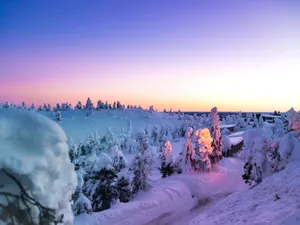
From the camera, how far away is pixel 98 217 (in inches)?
874

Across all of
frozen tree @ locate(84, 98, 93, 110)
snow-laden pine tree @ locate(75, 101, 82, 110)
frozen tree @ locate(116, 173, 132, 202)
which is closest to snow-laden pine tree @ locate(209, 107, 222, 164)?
frozen tree @ locate(116, 173, 132, 202)

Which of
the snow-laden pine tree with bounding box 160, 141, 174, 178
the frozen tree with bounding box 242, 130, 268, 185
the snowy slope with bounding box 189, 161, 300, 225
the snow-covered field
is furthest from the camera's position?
the snow-laden pine tree with bounding box 160, 141, 174, 178

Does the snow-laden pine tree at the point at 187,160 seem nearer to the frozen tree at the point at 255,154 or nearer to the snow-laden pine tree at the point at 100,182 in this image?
the frozen tree at the point at 255,154

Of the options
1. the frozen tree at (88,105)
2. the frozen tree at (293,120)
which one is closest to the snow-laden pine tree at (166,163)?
the frozen tree at (293,120)

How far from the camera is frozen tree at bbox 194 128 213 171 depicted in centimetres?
4241

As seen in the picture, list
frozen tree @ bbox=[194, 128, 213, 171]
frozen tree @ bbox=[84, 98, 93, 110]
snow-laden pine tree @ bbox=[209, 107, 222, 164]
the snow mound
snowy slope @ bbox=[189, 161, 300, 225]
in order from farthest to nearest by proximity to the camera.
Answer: frozen tree @ bbox=[84, 98, 93, 110], snow-laden pine tree @ bbox=[209, 107, 222, 164], frozen tree @ bbox=[194, 128, 213, 171], snowy slope @ bbox=[189, 161, 300, 225], the snow mound

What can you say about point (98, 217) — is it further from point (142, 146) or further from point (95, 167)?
point (142, 146)

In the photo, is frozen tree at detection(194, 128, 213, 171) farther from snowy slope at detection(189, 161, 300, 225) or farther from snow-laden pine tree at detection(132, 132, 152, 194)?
snowy slope at detection(189, 161, 300, 225)

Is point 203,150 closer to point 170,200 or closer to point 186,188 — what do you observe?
point 186,188

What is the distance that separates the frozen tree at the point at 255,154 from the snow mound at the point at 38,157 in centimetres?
2491

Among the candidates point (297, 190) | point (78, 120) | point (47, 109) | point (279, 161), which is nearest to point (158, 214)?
point (279, 161)

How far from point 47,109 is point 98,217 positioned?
6889 inches

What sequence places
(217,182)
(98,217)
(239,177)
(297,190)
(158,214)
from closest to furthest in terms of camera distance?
(297,190), (98,217), (158,214), (217,182), (239,177)

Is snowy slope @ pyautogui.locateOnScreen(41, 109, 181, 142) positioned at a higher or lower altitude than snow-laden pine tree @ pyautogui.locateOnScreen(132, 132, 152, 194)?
lower
